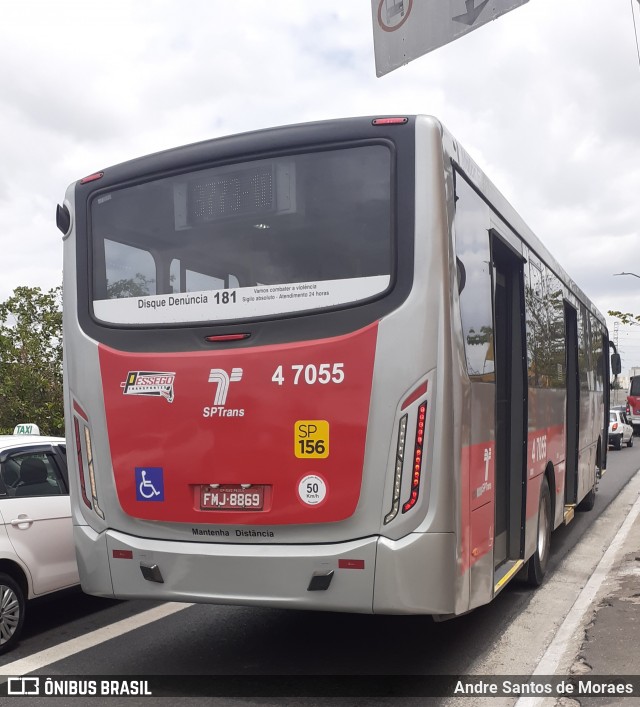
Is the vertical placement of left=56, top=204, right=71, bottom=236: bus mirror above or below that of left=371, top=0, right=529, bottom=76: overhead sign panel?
below

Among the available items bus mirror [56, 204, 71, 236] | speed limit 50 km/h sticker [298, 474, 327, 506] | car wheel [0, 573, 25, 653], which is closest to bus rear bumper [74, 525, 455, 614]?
speed limit 50 km/h sticker [298, 474, 327, 506]

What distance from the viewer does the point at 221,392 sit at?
5.21 meters

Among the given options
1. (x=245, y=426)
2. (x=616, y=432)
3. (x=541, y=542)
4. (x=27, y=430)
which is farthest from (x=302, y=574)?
(x=616, y=432)

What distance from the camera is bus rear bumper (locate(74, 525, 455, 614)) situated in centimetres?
479

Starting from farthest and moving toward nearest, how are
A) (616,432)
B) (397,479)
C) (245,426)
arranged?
1. (616,432)
2. (245,426)
3. (397,479)

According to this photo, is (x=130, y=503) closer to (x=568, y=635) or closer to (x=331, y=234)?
(x=331, y=234)

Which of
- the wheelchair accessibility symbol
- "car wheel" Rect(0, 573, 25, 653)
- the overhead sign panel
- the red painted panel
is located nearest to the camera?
the red painted panel

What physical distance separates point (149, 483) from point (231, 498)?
23.3 inches

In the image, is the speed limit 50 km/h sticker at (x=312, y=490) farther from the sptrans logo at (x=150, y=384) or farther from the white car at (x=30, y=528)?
the white car at (x=30, y=528)

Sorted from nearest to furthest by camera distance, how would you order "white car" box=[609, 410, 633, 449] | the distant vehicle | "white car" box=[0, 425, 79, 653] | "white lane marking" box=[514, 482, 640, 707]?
"white lane marking" box=[514, 482, 640, 707]
"white car" box=[0, 425, 79, 653]
"white car" box=[609, 410, 633, 449]
the distant vehicle

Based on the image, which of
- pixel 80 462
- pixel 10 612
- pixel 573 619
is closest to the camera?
pixel 80 462

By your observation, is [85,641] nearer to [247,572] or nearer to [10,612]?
[10,612]

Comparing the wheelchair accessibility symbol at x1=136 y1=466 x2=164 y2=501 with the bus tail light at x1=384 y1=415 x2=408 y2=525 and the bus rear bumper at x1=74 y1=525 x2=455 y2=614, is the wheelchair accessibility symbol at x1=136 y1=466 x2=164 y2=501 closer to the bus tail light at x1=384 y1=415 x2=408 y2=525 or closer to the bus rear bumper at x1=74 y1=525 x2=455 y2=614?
the bus rear bumper at x1=74 y1=525 x2=455 y2=614

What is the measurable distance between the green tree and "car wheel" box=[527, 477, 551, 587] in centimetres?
1497
